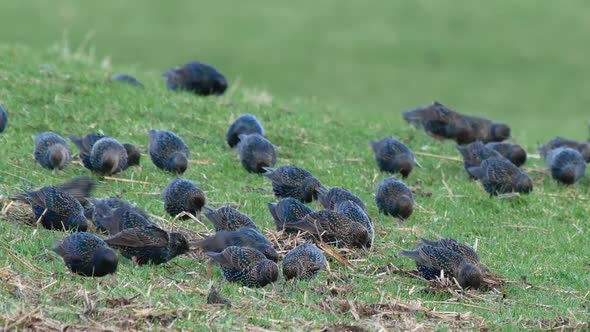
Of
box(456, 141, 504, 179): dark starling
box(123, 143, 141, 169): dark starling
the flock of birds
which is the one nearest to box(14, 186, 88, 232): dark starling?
the flock of birds

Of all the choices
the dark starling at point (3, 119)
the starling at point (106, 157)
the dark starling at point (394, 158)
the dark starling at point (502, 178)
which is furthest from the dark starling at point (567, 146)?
the dark starling at point (3, 119)

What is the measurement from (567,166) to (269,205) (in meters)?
4.01

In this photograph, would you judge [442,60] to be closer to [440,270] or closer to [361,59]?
[361,59]

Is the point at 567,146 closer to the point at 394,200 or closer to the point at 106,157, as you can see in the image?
the point at 394,200

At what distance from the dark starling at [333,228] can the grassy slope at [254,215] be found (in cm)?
22

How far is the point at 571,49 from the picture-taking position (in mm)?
28688

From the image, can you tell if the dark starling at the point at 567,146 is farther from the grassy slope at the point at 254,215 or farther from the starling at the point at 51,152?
the starling at the point at 51,152

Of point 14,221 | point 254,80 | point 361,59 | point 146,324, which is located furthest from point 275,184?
point 361,59

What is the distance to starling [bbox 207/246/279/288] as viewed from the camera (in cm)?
665

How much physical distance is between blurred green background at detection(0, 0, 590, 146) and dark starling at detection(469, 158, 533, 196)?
15.3m

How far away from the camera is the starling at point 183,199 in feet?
27.2

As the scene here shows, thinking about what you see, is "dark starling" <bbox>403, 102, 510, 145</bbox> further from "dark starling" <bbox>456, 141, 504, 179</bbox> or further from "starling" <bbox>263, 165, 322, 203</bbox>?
"starling" <bbox>263, 165, 322, 203</bbox>

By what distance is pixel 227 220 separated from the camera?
24.8 feet

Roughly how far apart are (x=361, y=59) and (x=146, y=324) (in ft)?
75.0
